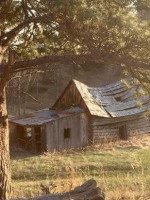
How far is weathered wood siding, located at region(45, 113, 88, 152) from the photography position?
27953 millimetres

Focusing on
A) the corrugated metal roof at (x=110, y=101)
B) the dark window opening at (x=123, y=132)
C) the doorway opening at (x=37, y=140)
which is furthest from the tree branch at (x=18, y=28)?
the dark window opening at (x=123, y=132)

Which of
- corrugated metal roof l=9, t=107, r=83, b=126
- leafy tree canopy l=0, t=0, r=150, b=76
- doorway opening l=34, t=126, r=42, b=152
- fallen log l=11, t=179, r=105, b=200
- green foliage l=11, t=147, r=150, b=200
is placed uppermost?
leafy tree canopy l=0, t=0, r=150, b=76

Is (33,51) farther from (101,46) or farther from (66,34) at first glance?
(101,46)

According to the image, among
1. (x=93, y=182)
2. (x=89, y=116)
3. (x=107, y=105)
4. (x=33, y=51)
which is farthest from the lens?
(x=107, y=105)

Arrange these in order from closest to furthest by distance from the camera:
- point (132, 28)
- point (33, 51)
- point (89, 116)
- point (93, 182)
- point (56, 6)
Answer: point (93, 182) < point (56, 6) < point (132, 28) < point (33, 51) < point (89, 116)

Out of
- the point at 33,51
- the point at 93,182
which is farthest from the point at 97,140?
the point at 93,182

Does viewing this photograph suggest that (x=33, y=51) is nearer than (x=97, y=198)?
→ No

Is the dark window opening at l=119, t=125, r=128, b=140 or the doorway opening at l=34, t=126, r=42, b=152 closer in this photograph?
the doorway opening at l=34, t=126, r=42, b=152

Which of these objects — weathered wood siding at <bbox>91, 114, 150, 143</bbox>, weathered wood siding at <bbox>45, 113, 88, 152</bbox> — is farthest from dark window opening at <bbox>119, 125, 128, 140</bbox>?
weathered wood siding at <bbox>45, 113, 88, 152</bbox>

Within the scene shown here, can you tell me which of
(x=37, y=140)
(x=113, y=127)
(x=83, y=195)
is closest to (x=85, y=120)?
(x=113, y=127)

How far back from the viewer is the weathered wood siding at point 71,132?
2795 centimetres

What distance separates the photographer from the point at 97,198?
5.12 metres

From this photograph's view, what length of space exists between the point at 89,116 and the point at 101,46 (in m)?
20.8

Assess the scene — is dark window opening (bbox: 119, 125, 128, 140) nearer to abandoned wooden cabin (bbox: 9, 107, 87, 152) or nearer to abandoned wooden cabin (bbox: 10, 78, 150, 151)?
abandoned wooden cabin (bbox: 10, 78, 150, 151)
